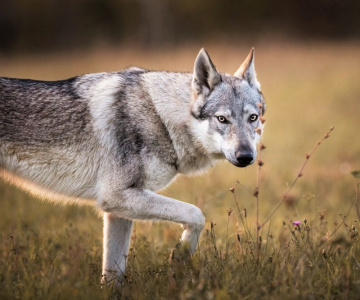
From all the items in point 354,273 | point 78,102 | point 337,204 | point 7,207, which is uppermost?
point 78,102

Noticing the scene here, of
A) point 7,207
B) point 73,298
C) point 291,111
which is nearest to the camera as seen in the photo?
point 73,298

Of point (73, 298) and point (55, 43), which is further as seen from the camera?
point (55, 43)

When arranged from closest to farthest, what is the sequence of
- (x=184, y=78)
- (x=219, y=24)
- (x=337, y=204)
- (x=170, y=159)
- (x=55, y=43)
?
(x=170, y=159), (x=184, y=78), (x=337, y=204), (x=219, y=24), (x=55, y=43)

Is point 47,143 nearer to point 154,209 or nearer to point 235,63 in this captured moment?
point 154,209

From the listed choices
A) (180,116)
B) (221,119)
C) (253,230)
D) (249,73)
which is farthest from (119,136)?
(253,230)

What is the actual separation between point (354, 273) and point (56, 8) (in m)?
30.1

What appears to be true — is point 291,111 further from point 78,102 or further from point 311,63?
point 78,102

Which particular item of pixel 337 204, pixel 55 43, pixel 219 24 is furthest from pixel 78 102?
pixel 55 43

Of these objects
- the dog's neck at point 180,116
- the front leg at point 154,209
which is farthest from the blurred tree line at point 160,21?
the front leg at point 154,209

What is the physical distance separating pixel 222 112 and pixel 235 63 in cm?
1299

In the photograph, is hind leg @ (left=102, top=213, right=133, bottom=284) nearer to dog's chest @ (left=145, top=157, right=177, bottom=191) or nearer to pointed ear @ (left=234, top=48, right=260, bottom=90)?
dog's chest @ (left=145, top=157, right=177, bottom=191)

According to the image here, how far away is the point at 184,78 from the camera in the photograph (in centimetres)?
436

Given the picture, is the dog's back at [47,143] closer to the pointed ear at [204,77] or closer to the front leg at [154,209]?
the front leg at [154,209]

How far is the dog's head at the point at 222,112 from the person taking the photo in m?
3.84
